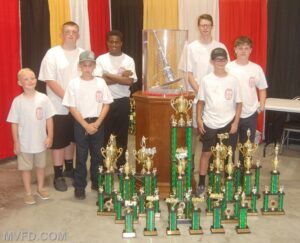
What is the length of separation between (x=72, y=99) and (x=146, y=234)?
119cm

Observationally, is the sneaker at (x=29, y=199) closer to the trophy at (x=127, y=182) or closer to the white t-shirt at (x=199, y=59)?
the trophy at (x=127, y=182)

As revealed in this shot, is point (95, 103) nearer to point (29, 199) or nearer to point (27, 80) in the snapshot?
point (27, 80)

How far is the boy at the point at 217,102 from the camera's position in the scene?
131 inches

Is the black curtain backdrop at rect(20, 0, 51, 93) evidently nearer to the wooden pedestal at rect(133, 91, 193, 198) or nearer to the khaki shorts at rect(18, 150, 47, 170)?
the khaki shorts at rect(18, 150, 47, 170)

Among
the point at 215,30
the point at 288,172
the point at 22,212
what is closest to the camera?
the point at 22,212

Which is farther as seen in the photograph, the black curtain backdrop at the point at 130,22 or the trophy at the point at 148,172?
the black curtain backdrop at the point at 130,22

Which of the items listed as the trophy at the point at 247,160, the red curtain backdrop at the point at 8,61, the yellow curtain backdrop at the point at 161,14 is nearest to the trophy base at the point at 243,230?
the trophy at the point at 247,160

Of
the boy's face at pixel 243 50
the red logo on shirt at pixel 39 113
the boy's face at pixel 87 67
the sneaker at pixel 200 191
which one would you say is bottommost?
the sneaker at pixel 200 191

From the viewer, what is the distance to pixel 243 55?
12.0 ft

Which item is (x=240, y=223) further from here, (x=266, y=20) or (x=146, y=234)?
(x=266, y=20)

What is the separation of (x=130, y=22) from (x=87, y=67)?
3343 millimetres

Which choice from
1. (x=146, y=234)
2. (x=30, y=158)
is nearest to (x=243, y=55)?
(x=146, y=234)

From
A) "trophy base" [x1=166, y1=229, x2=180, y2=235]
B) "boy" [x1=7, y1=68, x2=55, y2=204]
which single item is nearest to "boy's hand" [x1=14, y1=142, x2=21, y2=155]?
"boy" [x1=7, y1=68, x2=55, y2=204]

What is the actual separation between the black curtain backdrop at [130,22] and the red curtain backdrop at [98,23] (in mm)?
138
